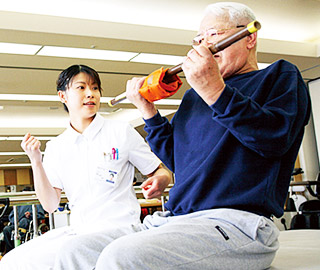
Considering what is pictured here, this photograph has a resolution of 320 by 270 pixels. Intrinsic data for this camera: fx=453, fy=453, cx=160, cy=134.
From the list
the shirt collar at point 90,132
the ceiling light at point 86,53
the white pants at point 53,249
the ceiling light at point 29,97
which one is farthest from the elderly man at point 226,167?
the ceiling light at point 29,97

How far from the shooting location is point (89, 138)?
6.57 feet

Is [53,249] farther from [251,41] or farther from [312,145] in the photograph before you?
[312,145]

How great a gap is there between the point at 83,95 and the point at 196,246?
1.17 m

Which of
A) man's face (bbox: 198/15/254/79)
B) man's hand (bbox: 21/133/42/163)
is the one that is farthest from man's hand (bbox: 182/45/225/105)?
man's hand (bbox: 21/133/42/163)

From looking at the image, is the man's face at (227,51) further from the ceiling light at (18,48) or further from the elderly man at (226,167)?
the ceiling light at (18,48)

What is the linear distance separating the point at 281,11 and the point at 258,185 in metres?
5.93

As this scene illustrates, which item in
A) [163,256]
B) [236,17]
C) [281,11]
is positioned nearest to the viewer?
[163,256]

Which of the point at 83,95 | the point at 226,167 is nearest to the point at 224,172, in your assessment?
the point at 226,167

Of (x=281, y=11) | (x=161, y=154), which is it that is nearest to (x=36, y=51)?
(x=281, y=11)

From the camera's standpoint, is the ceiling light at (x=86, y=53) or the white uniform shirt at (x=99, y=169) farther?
the ceiling light at (x=86, y=53)

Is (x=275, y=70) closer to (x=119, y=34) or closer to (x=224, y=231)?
(x=224, y=231)

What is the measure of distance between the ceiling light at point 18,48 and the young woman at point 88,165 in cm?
425

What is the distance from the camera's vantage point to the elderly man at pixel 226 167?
1012 millimetres

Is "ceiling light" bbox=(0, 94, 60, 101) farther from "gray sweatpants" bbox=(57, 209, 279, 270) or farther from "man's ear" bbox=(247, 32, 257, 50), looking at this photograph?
"gray sweatpants" bbox=(57, 209, 279, 270)
